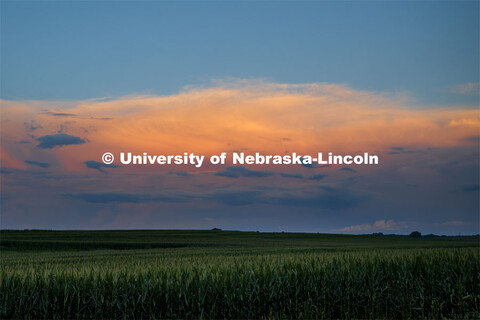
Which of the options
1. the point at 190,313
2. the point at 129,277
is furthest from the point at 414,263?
the point at 129,277

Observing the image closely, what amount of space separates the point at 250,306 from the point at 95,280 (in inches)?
183

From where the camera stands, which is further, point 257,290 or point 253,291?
point 257,290

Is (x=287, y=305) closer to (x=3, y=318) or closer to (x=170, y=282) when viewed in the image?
(x=170, y=282)

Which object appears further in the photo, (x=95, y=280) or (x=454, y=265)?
(x=454, y=265)

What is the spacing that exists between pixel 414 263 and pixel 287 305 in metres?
6.25

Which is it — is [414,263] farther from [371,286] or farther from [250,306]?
[250,306]

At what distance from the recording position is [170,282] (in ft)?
43.0

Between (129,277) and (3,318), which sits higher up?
(129,277)

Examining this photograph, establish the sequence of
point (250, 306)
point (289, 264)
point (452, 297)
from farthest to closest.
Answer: point (452, 297), point (289, 264), point (250, 306)

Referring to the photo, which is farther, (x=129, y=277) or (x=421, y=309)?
(x=421, y=309)

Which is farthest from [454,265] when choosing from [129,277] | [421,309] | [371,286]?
[129,277]

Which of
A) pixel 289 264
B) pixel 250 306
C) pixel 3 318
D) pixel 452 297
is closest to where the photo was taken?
pixel 3 318

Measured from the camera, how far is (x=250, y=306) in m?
13.7

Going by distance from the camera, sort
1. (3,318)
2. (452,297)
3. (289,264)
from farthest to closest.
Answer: (452,297), (289,264), (3,318)
